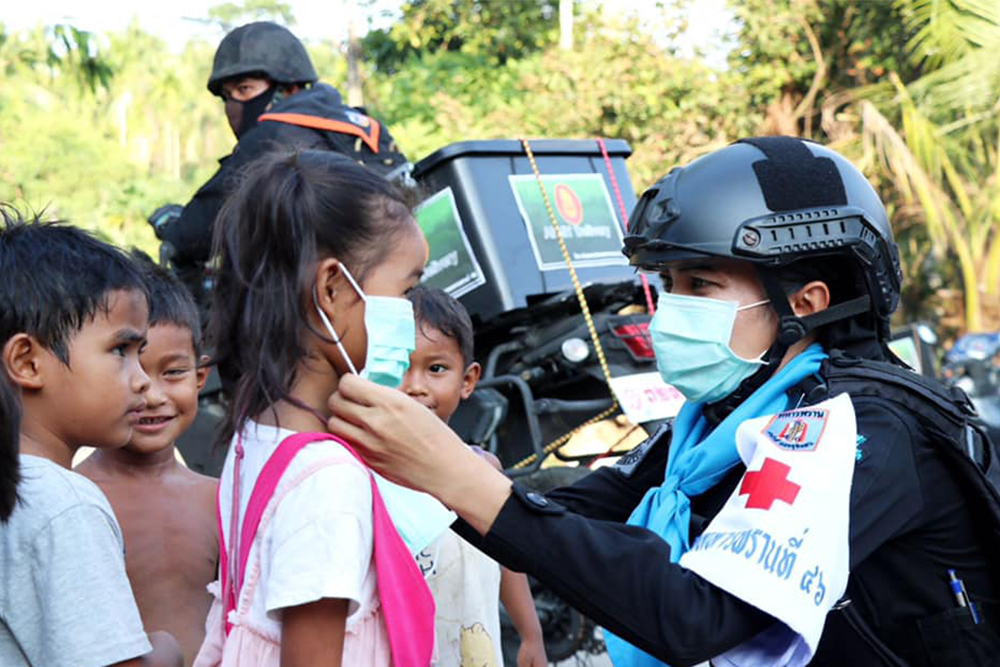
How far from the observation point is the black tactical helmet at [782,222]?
8.30 ft

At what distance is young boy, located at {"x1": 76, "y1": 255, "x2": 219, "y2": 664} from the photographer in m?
3.23

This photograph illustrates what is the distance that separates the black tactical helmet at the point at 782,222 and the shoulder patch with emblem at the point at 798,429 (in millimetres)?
302

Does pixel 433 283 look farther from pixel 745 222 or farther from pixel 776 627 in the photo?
pixel 776 627

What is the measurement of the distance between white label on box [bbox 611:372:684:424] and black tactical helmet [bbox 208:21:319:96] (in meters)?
2.07

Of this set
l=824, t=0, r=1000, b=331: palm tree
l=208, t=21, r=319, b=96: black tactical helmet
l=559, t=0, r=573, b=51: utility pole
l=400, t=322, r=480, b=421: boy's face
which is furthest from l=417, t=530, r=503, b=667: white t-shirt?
l=559, t=0, r=573, b=51: utility pole

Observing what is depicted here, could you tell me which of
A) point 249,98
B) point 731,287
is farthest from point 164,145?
point 731,287

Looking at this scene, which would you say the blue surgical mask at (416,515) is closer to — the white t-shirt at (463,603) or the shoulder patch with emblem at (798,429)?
the shoulder patch with emblem at (798,429)

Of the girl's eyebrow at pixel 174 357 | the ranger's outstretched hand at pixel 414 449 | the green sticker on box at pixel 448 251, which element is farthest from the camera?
the green sticker on box at pixel 448 251

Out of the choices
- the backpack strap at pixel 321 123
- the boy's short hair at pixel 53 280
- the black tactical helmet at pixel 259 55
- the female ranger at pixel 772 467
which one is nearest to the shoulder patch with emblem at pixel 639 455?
the female ranger at pixel 772 467

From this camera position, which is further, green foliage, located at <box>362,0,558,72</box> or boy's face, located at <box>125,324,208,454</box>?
green foliage, located at <box>362,0,558,72</box>

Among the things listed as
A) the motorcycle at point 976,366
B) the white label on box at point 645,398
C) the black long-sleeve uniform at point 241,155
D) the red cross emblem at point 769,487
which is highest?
the black long-sleeve uniform at point 241,155

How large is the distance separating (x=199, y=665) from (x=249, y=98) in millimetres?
3799

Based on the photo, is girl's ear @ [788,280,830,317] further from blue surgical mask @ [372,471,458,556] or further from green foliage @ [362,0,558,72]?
green foliage @ [362,0,558,72]

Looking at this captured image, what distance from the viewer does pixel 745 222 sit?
2533 millimetres
